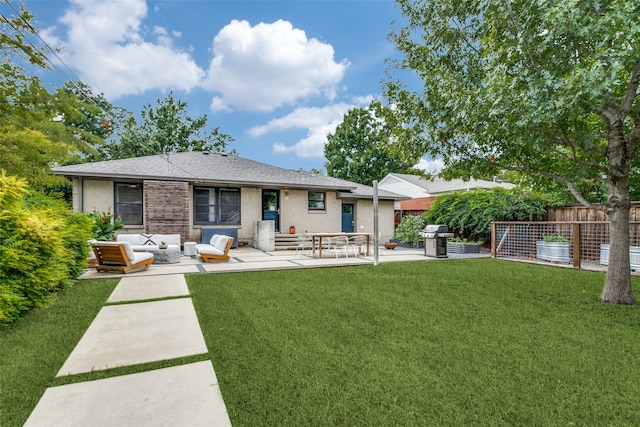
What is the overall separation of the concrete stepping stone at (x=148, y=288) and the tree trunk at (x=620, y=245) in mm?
6867

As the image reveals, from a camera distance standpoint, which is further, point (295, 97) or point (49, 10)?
point (295, 97)

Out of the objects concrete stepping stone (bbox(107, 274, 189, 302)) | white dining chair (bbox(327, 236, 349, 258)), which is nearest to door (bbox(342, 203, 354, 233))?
white dining chair (bbox(327, 236, 349, 258))

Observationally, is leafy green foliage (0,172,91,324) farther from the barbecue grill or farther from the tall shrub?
the tall shrub

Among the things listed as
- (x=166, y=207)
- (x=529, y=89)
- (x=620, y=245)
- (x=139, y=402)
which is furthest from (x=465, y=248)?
(x=139, y=402)

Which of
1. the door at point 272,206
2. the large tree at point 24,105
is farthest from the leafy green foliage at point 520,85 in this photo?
the door at point 272,206

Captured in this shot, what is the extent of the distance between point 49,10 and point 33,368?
11018 mm

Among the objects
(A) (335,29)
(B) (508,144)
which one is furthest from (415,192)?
(B) (508,144)

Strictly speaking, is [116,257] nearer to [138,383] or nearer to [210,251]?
[210,251]

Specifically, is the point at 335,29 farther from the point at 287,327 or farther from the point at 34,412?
the point at 34,412

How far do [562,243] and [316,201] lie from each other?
31.7 ft

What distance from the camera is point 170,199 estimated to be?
11.8 metres

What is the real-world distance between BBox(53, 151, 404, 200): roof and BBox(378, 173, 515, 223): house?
4850 millimetres

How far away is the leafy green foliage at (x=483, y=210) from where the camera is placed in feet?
38.5

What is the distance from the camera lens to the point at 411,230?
1477 cm
